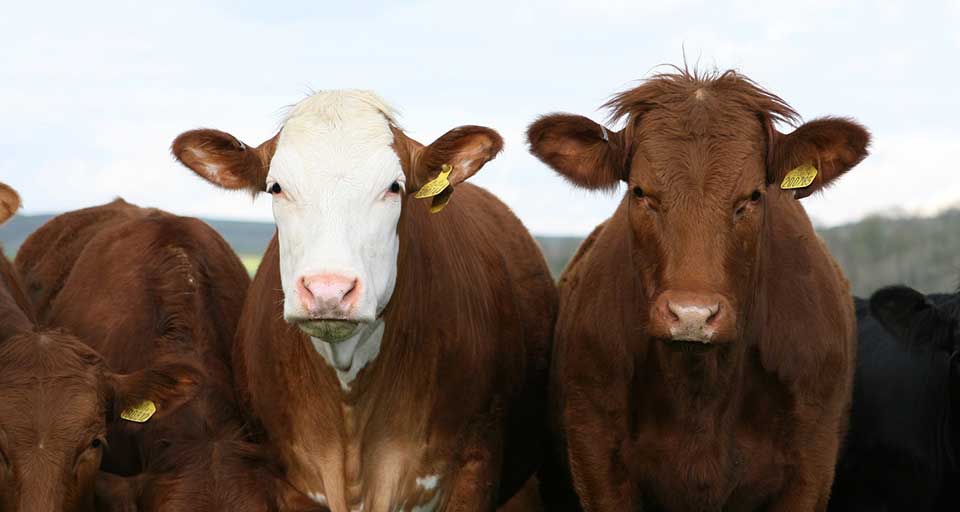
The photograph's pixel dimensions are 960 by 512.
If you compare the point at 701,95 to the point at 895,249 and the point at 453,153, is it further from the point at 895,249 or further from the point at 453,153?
the point at 895,249

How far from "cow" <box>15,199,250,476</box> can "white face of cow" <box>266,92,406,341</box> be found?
4.99 feet

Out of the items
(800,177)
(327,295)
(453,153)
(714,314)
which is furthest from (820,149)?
(327,295)

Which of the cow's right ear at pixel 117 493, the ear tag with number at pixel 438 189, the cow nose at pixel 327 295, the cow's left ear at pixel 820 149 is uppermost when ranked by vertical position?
the cow's left ear at pixel 820 149

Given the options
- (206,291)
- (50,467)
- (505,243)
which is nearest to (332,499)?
(50,467)

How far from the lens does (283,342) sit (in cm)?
705

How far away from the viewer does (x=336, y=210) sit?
623 cm

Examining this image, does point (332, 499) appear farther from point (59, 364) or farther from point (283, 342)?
point (59, 364)

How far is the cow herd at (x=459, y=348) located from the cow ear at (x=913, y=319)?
3.29 ft

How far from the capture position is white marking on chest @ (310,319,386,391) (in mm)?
6652

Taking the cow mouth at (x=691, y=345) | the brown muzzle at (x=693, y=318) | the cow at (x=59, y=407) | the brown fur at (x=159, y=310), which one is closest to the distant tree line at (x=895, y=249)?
the brown fur at (x=159, y=310)

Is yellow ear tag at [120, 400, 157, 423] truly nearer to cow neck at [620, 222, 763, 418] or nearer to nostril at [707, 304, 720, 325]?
cow neck at [620, 222, 763, 418]

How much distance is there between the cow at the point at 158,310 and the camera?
24.8 ft

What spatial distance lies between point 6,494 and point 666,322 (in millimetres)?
3146

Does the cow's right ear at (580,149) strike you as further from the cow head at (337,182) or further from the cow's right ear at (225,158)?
the cow's right ear at (225,158)
